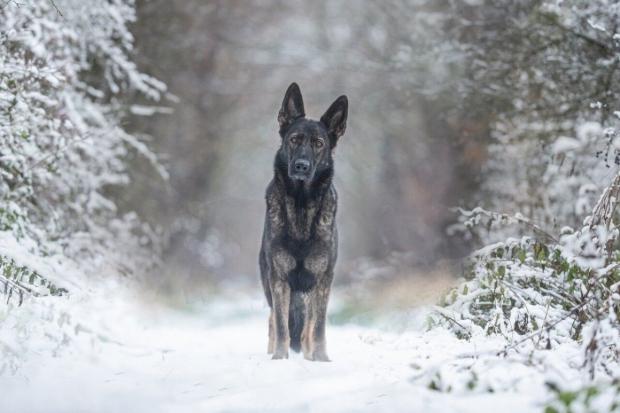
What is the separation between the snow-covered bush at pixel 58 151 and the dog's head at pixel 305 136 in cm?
205

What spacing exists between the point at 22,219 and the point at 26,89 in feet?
4.56

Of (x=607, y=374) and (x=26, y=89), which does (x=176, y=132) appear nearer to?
(x=26, y=89)

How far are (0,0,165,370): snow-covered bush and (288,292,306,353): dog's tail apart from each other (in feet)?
6.02

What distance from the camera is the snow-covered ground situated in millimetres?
3990

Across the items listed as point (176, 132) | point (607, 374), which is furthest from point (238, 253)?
point (607, 374)

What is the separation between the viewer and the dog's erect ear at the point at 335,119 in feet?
23.0

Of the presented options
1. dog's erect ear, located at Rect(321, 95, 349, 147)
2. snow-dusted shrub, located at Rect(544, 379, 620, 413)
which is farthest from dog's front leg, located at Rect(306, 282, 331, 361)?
snow-dusted shrub, located at Rect(544, 379, 620, 413)

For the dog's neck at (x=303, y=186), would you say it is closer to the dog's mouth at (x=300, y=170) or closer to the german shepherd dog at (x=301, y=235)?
the german shepherd dog at (x=301, y=235)

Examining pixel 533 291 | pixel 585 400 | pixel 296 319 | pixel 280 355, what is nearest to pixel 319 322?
pixel 296 319

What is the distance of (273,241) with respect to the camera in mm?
6621

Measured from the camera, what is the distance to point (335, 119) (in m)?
7.08

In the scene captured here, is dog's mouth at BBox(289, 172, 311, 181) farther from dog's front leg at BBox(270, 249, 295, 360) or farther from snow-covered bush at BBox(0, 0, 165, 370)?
snow-covered bush at BBox(0, 0, 165, 370)

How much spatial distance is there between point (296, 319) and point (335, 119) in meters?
1.86

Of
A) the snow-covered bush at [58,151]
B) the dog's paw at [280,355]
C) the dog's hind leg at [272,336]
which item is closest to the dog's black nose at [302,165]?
the dog's hind leg at [272,336]
